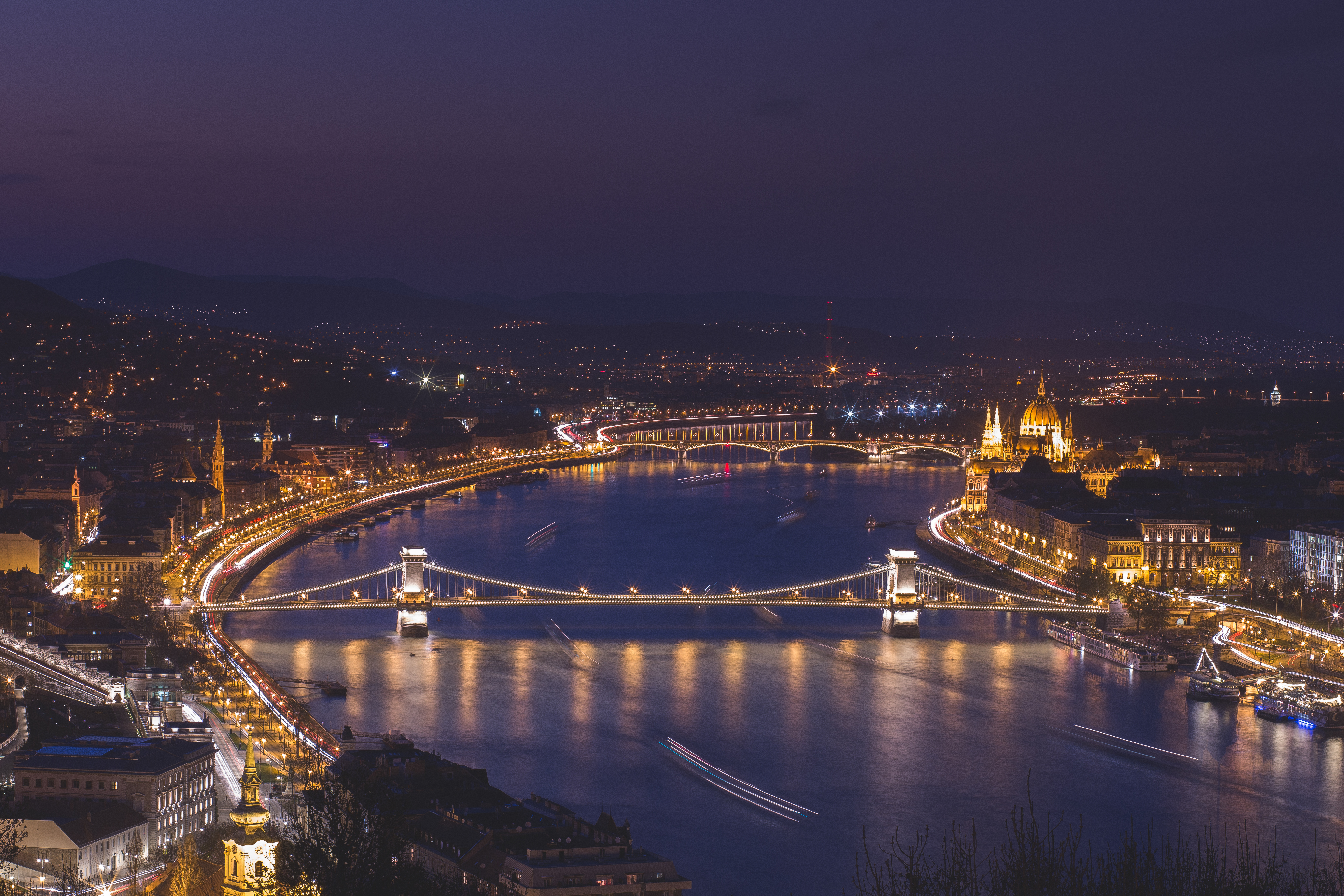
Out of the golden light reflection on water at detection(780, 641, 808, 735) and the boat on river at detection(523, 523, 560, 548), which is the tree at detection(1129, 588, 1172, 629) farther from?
the boat on river at detection(523, 523, 560, 548)

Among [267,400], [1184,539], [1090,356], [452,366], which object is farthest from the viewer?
[1090,356]

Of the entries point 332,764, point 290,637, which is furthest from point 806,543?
point 332,764

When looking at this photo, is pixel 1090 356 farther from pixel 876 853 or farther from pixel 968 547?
pixel 876 853

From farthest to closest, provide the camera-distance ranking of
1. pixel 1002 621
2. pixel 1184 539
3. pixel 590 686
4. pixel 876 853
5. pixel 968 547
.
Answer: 1. pixel 968 547
2. pixel 1184 539
3. pixel 1002 621
4. pixel 590 686
5. pixel 876 853

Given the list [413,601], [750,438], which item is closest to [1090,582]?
[413,601]

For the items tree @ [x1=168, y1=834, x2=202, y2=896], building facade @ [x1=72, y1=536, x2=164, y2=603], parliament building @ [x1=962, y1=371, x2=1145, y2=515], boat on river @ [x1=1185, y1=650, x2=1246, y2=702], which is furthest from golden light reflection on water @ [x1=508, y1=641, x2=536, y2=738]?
parliament building @ [x1=962, y1=371, x2=1145, y2=515]

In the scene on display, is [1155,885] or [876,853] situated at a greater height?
[1155,885]
